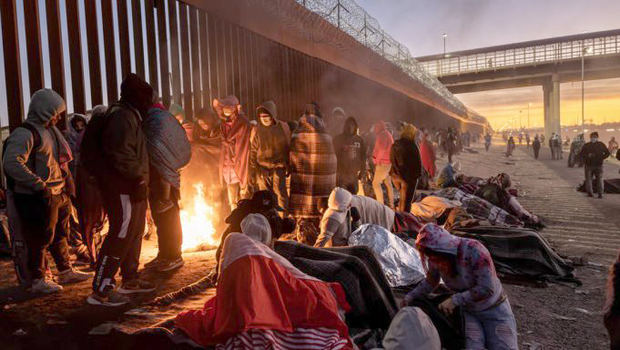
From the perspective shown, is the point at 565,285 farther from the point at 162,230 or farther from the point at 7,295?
the point at 7,295

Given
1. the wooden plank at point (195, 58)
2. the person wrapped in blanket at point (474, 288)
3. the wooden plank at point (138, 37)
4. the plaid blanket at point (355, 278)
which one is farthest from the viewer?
the wooden plank at point (195, 58)

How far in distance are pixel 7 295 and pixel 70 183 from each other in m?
1.12

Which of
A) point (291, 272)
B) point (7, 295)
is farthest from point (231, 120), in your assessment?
point (291, 272)

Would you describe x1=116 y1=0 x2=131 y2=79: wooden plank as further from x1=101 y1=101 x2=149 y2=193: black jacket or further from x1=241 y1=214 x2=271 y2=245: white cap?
x1=241 y1=214 x2=271 y2=245: white cap

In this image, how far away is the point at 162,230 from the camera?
446cm

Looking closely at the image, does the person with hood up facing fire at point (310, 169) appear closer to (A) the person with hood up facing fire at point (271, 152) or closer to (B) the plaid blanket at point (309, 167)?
(B) the plaid blanket at point (309, 167)

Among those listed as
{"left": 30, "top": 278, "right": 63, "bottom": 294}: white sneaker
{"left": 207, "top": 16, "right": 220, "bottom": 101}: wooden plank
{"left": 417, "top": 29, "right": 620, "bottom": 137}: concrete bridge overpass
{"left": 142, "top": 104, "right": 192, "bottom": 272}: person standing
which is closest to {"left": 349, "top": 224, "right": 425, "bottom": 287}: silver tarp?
{"left": 142, "top": 104, "right": 192, "bottom": 272}: person standing

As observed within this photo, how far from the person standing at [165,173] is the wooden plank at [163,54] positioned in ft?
7.98

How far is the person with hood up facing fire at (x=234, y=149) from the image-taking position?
6297mm

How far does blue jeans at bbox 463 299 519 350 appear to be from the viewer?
2793 millimetres

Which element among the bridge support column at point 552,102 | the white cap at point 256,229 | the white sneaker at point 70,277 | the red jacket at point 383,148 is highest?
the bridge support column at point 552,102

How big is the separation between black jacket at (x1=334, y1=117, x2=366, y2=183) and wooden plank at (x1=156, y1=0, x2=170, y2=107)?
2.74 m

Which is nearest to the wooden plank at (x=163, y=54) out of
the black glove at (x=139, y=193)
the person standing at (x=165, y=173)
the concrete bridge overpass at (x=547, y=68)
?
the person standing at (x=165, y=173)

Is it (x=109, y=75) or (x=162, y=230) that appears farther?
(x=109, y=75)
